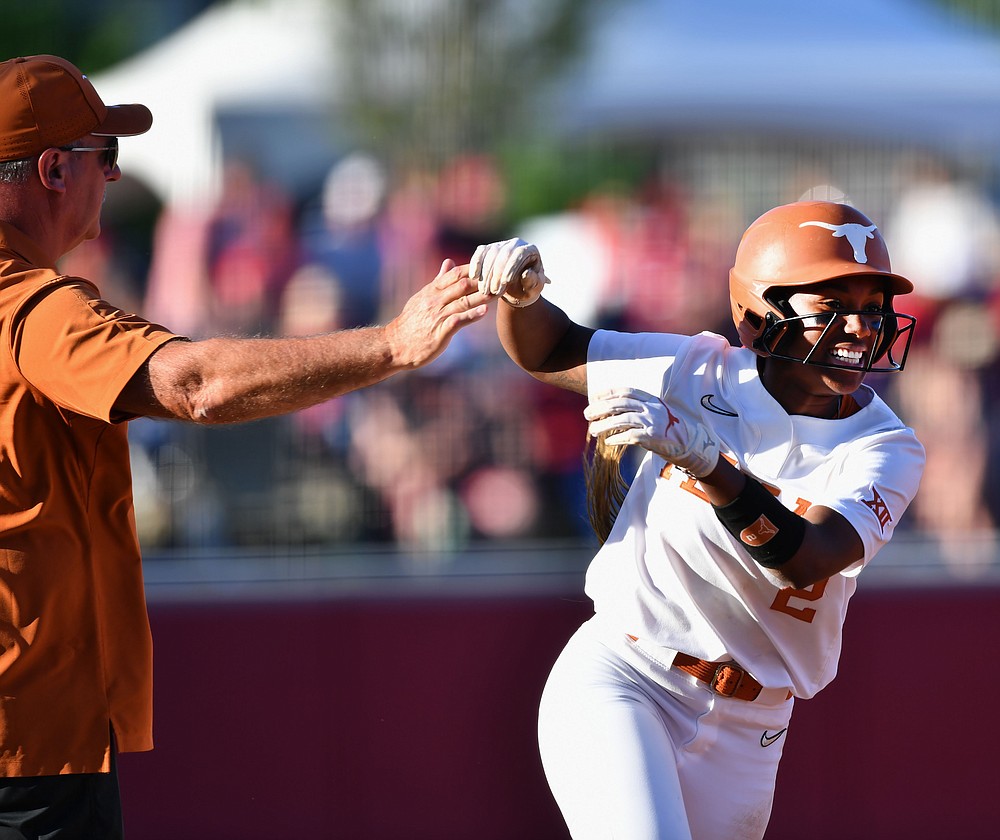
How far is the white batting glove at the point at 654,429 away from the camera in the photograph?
110 inches

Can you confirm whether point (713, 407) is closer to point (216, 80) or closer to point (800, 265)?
point (800, 265)

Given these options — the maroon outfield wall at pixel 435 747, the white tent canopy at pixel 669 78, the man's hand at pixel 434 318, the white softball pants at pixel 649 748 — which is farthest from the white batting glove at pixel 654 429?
the white tent canopy at pixel 669 78

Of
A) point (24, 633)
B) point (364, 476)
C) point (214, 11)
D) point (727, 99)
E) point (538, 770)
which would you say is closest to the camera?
point (24, 633)

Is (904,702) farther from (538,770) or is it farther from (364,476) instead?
(364,476)

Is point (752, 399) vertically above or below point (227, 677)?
above

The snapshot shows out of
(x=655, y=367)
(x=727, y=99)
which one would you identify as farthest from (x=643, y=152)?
(x=655, y=367)

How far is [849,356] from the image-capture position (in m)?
3.19

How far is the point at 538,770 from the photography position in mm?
5543

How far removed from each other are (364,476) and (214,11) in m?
3.18

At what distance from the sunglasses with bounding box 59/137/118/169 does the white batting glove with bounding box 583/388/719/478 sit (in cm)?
121

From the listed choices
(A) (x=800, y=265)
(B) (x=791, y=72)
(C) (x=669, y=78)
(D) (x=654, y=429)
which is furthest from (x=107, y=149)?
(B) (x=791, y=72)

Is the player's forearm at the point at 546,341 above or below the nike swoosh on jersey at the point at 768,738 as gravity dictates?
above

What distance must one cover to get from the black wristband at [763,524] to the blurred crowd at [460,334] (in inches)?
120

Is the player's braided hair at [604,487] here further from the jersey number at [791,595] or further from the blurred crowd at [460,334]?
the blurred crowd at [460,334]
